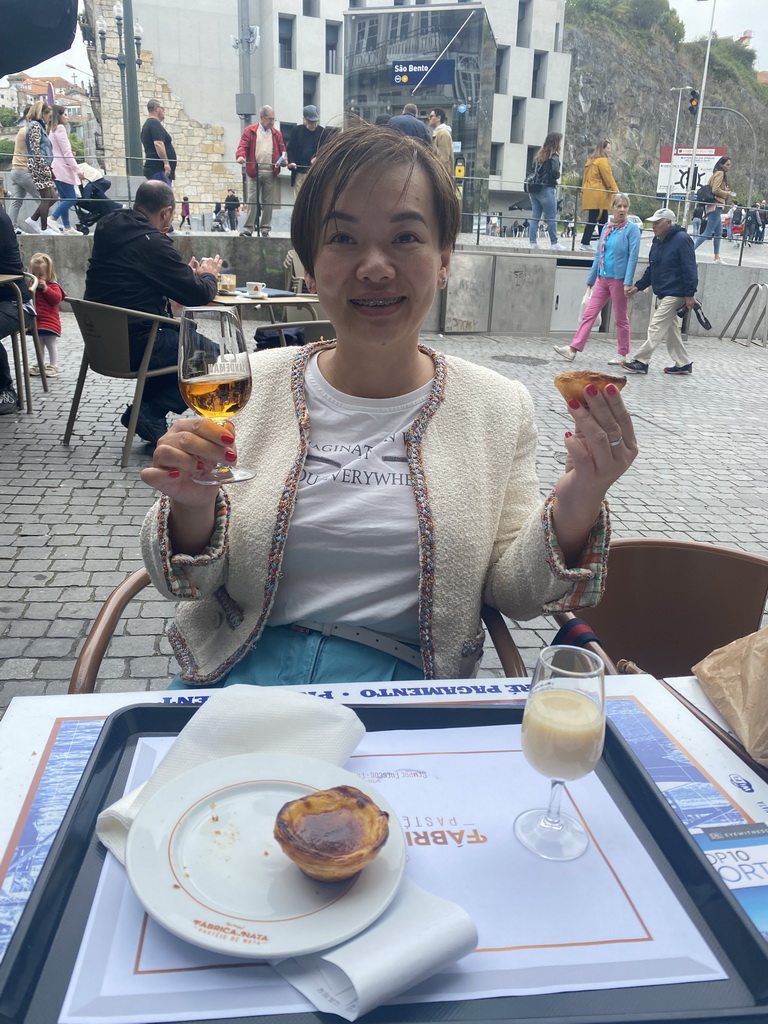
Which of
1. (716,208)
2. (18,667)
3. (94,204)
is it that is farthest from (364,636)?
(716,208)

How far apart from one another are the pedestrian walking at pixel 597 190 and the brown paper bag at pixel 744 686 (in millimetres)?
15374

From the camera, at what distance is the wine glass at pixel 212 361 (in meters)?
1.50

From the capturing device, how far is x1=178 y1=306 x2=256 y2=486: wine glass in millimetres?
1500

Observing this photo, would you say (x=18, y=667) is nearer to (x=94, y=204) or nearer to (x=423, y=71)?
(x=94, y=204)

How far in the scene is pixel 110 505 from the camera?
16.4ft

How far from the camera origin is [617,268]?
409 inches

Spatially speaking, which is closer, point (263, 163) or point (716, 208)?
point (263, 163)

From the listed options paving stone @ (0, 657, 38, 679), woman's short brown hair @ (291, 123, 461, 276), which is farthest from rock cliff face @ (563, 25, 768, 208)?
woman's short brown hair @ (291, 123, 461, 276)

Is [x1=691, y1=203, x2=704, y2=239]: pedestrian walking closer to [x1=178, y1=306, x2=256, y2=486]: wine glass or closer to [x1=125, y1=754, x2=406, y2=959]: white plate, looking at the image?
[x1=178, y1=306, x2=256, y2=486]: wine glass

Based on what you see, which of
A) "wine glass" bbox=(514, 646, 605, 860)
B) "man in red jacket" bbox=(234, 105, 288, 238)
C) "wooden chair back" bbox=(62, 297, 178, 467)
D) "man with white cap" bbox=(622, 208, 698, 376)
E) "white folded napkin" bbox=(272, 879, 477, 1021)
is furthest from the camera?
"man in red jacket" bbox=(234, 105, 288, 238)

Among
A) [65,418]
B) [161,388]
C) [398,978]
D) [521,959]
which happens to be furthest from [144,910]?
[65,418]

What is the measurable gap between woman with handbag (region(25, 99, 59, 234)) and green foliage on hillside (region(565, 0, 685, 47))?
80.5 metres

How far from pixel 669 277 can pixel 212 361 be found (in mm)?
9989

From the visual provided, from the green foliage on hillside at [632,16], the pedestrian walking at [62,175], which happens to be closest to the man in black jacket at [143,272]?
the pedestrian walking at [62,175]
